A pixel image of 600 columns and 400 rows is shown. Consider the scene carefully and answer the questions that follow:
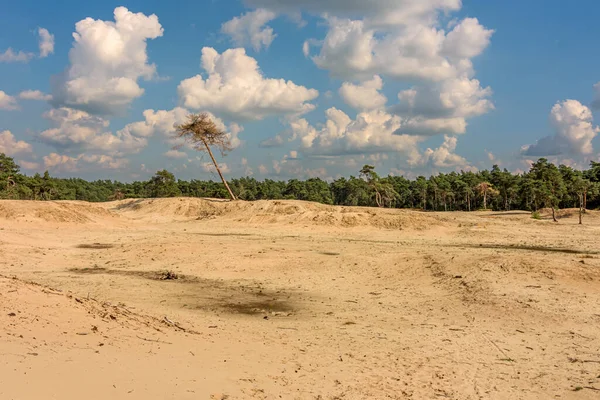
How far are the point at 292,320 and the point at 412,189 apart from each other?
9097 cm

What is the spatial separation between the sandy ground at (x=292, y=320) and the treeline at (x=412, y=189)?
118 ft

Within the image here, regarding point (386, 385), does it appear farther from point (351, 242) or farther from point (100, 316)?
point (351, 242)

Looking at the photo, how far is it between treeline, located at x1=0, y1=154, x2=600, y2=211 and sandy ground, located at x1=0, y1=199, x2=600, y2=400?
35.8 m

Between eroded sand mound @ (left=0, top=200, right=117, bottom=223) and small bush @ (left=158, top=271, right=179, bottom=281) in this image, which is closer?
small bush @ (left=158, top=271, right=179, bottom=281)

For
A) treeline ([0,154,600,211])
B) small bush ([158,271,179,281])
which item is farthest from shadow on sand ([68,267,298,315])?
treeline ([0,154,600,211])

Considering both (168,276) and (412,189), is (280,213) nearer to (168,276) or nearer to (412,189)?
(168,276)

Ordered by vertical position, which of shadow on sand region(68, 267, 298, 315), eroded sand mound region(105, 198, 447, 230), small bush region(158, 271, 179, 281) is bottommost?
shadow on sand region(68, 267, 298, 315)

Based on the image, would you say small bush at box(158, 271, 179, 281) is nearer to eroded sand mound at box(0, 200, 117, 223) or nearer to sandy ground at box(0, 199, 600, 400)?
sandy ground at box(0, 199, 600, 400)

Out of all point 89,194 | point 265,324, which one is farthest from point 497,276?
point 89,194

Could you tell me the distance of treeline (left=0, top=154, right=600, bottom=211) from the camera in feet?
189

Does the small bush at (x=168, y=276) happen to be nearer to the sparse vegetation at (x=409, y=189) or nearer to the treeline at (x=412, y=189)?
the sparse vegetation at (x=409, y=189)

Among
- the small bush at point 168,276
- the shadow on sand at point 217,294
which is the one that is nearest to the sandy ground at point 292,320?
the shadow on sand at point 217,294

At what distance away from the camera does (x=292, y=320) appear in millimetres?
10703

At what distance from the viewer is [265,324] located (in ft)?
33.3
